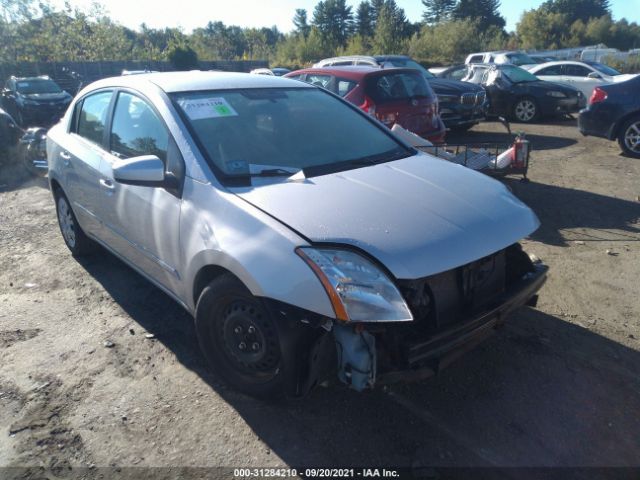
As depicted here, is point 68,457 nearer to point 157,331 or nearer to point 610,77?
point 157,331

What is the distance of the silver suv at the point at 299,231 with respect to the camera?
93.0 inches

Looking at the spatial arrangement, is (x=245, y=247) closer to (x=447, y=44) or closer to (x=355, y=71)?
(x=355, y=71)

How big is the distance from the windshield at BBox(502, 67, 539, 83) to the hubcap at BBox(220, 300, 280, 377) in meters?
12.2

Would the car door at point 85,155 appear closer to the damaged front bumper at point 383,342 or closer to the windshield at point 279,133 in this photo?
the windshield at point 279,133

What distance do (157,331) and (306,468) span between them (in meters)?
1.77

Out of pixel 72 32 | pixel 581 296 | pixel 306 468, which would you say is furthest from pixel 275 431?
pixel 72 32

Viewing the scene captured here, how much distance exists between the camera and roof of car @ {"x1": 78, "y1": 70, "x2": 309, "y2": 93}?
3.47 m

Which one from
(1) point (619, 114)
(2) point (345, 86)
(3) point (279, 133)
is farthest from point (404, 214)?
(1) point (619, 114)

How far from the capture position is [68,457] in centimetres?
258

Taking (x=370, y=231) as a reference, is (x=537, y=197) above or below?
below

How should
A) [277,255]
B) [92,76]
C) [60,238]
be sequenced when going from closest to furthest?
[277,255] → [60,238] → [92,76]

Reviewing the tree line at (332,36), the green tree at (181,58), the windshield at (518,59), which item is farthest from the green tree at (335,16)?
the windshield at (518,59)

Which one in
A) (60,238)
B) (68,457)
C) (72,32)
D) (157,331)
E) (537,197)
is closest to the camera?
(68,457)

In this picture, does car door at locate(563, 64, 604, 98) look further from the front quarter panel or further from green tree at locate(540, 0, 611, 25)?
green tree at locate(540, 0, 611, 25)
